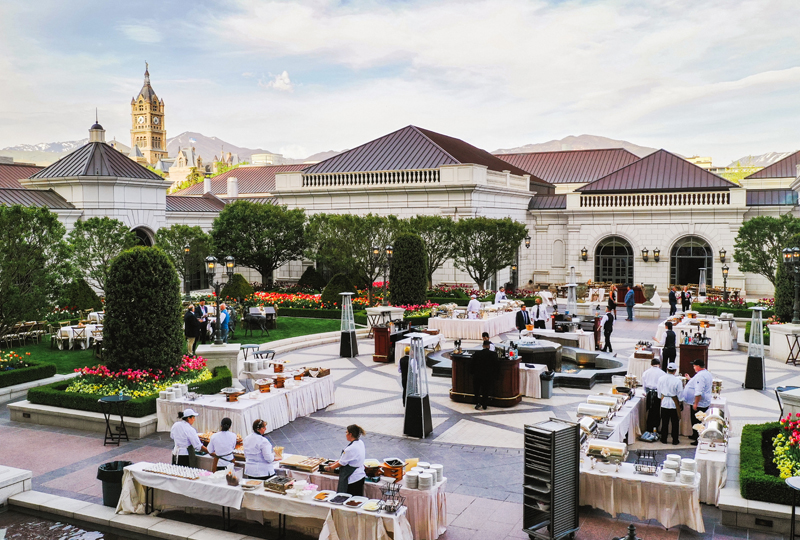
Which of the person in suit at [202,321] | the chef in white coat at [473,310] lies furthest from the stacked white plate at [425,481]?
the chef in white coat at [473,310]

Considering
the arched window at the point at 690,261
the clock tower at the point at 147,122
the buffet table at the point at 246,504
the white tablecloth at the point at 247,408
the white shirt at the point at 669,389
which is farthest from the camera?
the clock tower at the point at 147,122

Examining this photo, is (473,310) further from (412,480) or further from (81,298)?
(412,480)

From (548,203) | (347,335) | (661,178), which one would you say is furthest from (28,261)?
(661,178)

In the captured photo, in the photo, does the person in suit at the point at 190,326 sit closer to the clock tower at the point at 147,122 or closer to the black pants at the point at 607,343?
the black pants at the point at 607,343

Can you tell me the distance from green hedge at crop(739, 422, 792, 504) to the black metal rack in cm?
249

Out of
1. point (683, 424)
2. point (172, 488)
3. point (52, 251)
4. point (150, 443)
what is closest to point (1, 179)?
point (52, 251)

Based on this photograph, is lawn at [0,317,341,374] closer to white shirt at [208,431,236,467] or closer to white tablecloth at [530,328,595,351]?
white tablecloth at [530,328,595,351]

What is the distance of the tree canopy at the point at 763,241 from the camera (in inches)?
1227

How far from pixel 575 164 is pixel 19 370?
45882 mm

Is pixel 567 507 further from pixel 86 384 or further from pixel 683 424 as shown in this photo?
pixel 86 384

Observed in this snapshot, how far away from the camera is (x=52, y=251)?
1880cm

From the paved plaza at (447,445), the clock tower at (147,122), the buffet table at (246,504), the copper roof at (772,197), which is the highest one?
the clock tower at (147,122)

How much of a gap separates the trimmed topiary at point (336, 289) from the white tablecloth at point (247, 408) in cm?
1658

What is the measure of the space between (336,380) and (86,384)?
6561 mm
